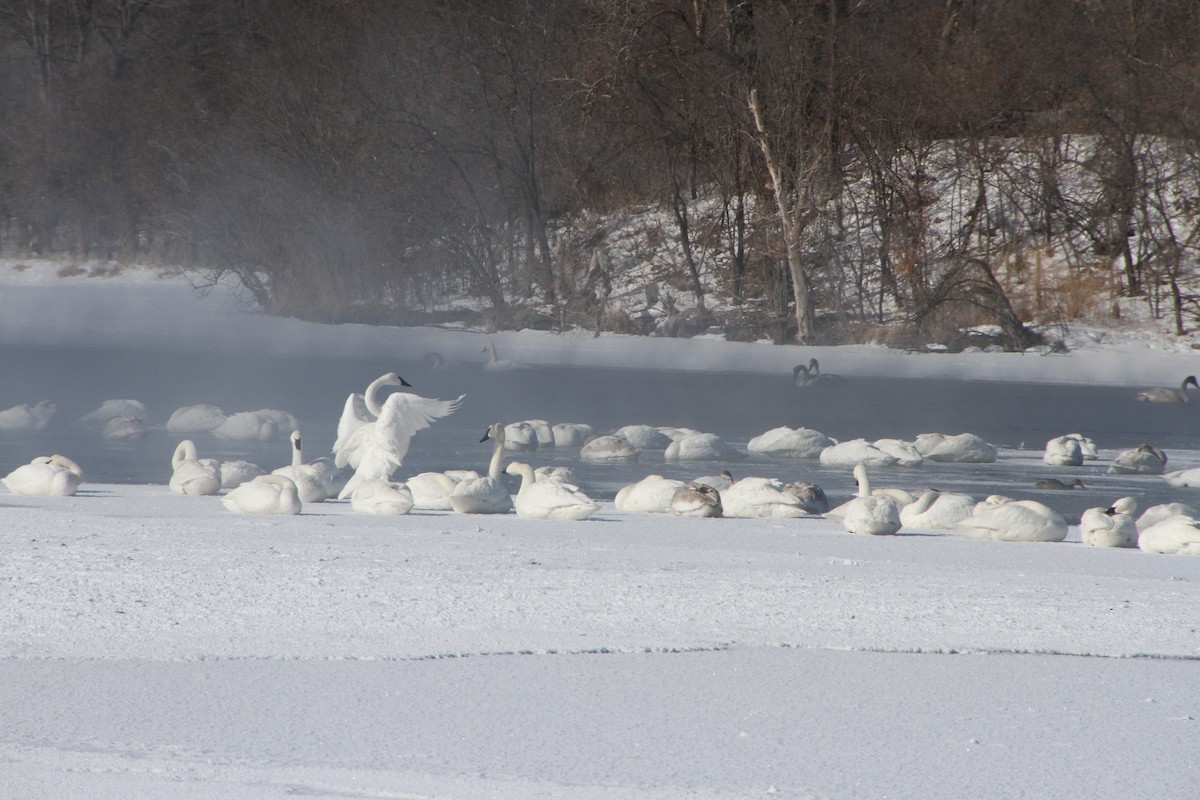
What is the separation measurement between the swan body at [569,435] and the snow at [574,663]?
6019mm

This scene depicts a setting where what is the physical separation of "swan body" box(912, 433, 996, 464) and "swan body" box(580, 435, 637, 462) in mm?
2447

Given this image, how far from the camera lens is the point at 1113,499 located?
9039mm

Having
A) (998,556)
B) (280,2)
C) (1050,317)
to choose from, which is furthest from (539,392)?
(280,2)

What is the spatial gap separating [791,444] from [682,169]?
18.3 m

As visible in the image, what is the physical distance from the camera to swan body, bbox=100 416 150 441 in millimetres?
11633

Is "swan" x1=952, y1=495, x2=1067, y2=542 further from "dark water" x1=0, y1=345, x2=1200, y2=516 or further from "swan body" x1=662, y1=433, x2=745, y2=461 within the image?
"swan body" x1=662, y1=433, x2=745, y2=461

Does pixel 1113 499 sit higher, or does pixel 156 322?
pixel 156 322

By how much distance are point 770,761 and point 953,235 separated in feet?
76.8

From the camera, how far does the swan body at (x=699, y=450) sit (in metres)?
11.2

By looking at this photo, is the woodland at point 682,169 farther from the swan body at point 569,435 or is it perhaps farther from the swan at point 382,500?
the swan at point 382,500

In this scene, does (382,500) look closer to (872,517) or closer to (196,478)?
(196,478)

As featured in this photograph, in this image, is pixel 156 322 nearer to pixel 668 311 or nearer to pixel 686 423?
pixel 668 311

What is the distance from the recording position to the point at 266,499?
6305 mm

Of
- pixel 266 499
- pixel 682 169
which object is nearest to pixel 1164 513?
pixel 266 499
